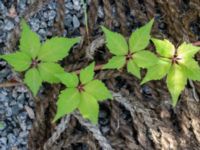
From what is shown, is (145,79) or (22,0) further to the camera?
(22,0)

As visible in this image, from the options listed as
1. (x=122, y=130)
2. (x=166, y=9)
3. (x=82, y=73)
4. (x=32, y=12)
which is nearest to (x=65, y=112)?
(x=82, y=73)

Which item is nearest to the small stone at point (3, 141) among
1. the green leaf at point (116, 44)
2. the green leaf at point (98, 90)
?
the green leaf at point (98, 90)

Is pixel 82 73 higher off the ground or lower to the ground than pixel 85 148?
higher

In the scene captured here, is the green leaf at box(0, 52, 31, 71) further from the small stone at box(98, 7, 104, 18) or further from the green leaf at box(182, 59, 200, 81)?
the green leaf at box(182, 59, 200, 81)

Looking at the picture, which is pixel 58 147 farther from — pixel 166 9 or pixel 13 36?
pixel 166 9

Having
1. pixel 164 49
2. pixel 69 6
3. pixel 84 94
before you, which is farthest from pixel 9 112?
pixel 164 49

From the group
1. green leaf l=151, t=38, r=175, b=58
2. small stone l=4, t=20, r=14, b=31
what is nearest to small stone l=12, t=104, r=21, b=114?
small stone l=4, t=20, r=14, b=31
